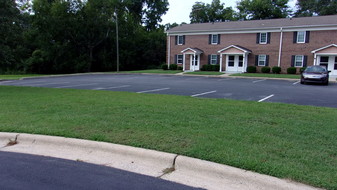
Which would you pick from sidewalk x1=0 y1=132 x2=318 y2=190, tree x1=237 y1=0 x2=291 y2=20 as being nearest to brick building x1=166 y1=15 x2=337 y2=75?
tree x1=237 y1=0 x2=291 y2=20

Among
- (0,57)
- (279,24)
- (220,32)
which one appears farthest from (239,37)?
(0,57)

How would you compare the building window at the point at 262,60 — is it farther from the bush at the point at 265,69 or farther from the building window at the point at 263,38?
the building window at the point at 263,38

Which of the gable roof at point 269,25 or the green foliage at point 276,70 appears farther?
the green foliage at point 276,70

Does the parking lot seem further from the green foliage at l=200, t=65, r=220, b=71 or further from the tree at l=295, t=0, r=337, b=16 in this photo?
the tree at l=295, t=0, r=337, b=16

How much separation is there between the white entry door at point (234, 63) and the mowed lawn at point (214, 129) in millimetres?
25646

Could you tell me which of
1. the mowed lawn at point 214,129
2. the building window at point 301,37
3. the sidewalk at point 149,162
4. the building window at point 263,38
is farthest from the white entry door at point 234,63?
the sidewalk at point 149,162

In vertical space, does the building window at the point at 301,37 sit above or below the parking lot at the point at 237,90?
above

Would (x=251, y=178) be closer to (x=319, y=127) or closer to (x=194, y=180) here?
(x=194, y=180)

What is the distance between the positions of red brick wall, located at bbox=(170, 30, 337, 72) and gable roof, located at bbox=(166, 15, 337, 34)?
2.62 ft

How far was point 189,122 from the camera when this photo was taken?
20.9 feet

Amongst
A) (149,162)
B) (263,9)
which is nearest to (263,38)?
(263,9)

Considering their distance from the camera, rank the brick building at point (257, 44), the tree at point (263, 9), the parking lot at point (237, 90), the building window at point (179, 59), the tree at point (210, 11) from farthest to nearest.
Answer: the tree at point (210, 11) < the tree at point (263, 9) < the building window at point (179, 59) < the brick building at point (257, 44) < the parking lot at point (237, 90)

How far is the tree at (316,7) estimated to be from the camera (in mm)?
48750

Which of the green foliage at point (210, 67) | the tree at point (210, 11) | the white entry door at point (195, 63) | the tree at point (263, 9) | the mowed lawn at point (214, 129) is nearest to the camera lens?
the mowed lawn at point (214, 129)
